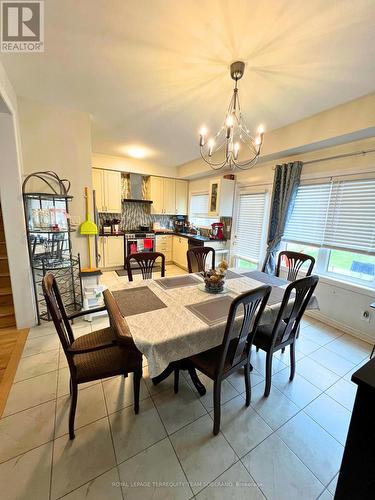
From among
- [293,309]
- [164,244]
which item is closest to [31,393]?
[293,309]

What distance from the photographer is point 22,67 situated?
1.78 meters

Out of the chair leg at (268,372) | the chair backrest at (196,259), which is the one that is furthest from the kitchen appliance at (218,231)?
the chair leg at (268,372)

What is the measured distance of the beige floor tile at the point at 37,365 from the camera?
1796 mm

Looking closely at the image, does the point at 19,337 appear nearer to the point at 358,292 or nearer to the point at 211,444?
the point at 211,444

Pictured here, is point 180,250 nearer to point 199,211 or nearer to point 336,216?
Result: point 199,211

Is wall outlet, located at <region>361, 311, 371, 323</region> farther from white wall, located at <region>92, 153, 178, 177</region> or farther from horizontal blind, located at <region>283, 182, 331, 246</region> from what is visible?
white wall, located at <region>92, 153, 178, 177</region>

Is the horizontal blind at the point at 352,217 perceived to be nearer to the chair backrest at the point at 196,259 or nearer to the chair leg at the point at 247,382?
the chair backrest at the point at 196,259

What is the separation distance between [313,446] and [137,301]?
60.3 inches

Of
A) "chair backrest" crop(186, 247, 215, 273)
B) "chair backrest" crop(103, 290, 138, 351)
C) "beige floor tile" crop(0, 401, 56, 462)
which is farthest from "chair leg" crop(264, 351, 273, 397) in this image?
"beige floor tile" crop(0, 401, 56, 462)

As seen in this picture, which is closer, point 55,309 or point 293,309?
point 55,309

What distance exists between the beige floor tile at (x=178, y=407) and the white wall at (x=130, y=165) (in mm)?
4471

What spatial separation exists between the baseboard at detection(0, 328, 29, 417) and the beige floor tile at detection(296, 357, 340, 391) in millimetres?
2512

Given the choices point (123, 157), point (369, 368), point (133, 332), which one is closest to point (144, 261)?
point (133, 332)

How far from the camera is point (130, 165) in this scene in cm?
479
